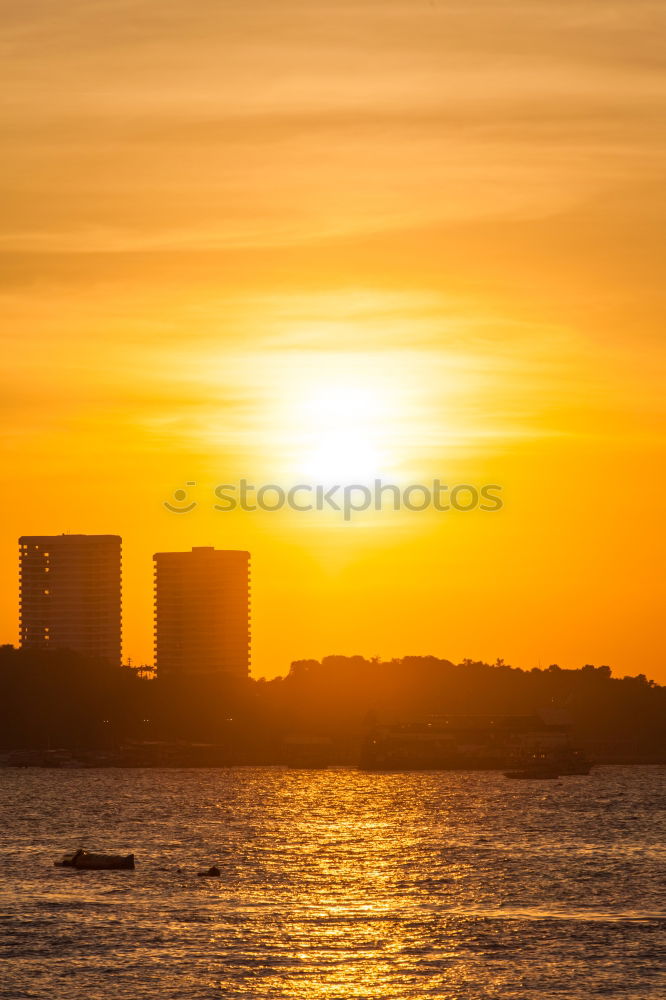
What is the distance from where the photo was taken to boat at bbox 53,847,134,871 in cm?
12625

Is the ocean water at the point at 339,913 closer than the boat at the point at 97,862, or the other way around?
the ocean water at the point at 339,913

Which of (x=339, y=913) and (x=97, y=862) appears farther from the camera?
(x=97, y=862)

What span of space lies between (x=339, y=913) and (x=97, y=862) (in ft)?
Answer: 95.3

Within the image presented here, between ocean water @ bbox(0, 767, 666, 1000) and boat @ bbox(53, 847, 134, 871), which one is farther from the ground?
boat @ bbox(53, 847, 134, 871)

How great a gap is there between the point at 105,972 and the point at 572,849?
224 feet

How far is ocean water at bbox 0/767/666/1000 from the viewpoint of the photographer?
83938 mm

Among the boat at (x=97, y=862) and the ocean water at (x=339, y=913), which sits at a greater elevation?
the boat at (x=97, y=862)

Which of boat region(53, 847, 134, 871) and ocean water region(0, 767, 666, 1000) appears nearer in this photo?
ocean water region(0, 767, 666, 1000)

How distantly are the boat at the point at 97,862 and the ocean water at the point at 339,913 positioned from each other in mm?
2226

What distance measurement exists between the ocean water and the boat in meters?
2.23

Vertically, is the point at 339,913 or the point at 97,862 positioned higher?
the point at 97,862

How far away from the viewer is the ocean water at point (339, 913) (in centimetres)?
8394

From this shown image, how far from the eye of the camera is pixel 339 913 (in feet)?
342

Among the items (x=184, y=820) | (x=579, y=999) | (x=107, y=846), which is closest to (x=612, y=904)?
(x=579, y=999)
